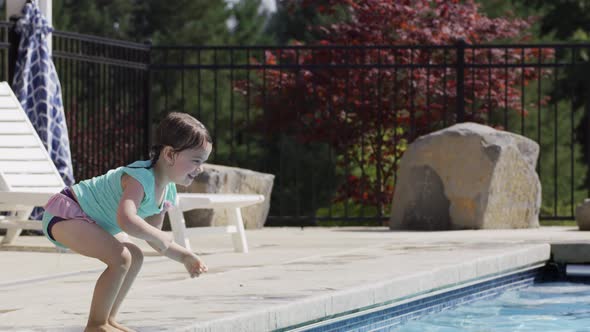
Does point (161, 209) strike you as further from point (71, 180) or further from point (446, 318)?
point (71, 180)

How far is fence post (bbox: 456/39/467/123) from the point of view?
10.4 m

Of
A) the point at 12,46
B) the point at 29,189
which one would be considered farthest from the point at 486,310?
the point at 12,46

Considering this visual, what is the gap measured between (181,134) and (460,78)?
23.9 feet

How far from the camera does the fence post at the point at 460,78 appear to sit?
10.4 metres

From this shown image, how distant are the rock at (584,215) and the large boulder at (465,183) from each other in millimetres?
517

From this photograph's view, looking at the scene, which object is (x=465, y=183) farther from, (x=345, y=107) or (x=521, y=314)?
(x=521, y=314)

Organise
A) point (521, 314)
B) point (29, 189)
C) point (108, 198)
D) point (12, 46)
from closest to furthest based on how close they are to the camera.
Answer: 1. point (108, 198)
2. point (521, 314)
3. point (29, 189)
4. point (12, 46)

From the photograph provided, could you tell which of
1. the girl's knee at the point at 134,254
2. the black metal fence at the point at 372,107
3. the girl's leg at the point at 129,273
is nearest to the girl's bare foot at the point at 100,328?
the girl's leg at the point at 129,273

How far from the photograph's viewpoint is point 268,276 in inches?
208

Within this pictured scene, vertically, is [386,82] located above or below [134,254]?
above

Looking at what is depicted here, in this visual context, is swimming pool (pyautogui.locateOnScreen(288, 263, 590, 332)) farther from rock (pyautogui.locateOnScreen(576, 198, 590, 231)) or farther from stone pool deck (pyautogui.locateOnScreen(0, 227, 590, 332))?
rock (pyautogui.locateOnScreen(576, 198, 590, 231))

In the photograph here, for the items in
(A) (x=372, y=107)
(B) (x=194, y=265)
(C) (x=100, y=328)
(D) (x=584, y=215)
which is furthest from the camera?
(A) (x=372, y=107)

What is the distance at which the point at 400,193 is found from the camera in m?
9.66

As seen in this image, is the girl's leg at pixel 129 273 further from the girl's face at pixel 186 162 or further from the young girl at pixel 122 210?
the girl's face at pixel 186 162
